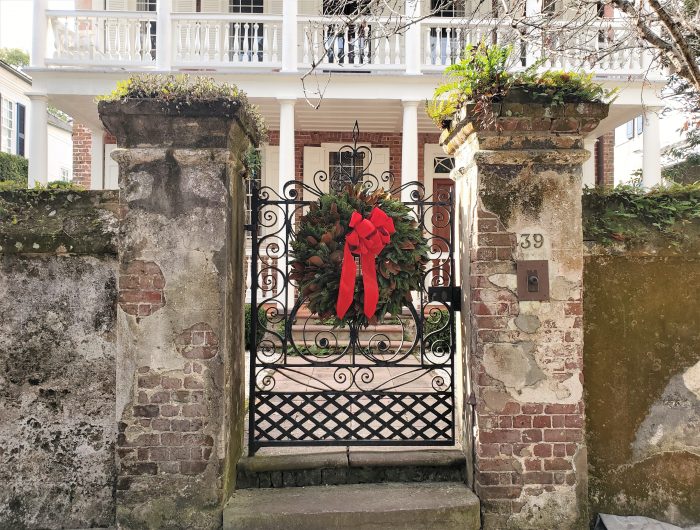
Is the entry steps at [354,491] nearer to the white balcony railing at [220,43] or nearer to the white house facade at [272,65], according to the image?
the white house facade at [272,65]

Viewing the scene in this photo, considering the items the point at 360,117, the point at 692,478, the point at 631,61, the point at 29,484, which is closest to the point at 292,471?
the point at 29,484

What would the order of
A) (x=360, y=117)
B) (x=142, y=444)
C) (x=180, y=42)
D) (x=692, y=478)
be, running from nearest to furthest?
(x=142, y=444)
(x=692, y=478)
(x=180, y=42)
(x=360, y=117)

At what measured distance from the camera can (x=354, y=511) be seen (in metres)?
2.70

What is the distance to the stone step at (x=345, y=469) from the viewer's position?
3.03 meters

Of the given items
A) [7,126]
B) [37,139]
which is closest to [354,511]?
[37,139]

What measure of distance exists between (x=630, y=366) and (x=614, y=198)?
3.12 feet

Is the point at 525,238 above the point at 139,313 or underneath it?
above

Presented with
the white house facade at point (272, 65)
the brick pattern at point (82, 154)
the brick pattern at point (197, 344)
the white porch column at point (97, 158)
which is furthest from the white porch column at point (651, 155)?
the brick pattern at point (82, 154)

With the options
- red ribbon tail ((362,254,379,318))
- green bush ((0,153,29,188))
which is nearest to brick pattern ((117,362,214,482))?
red ribbon tail ((362,254,379,318))

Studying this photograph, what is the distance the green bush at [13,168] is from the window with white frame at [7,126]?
227 centimetres

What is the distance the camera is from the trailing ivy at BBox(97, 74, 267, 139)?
8.95 feet

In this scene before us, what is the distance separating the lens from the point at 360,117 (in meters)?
10.3

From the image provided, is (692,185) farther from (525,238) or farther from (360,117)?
(360,117)

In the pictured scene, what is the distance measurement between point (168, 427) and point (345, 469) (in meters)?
1.03
